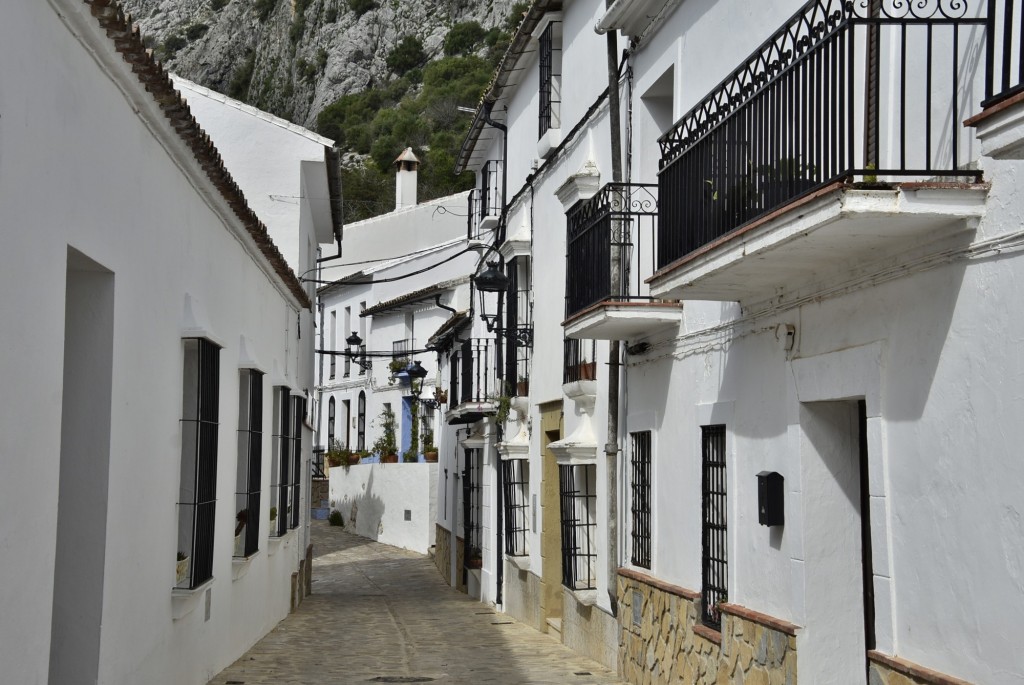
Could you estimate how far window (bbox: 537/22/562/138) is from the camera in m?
15.8

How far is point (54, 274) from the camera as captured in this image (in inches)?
228

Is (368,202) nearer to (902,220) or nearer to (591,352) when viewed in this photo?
(591,352)

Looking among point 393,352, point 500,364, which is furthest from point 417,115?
point 500,364

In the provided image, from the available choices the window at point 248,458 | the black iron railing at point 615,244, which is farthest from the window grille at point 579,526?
the window at point 248,458

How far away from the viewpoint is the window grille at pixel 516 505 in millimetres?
17573

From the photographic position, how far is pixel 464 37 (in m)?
71.4

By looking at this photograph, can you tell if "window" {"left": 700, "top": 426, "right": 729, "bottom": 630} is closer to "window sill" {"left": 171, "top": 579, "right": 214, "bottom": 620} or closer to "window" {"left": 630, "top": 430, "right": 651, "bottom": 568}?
"window" {"left": 630, "top": 430, "right": 651, "bottom": 568}

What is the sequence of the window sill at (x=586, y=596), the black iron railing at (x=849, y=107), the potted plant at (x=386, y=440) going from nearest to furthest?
the black iron railing at (x=849, y=107), the window sill at (x=586, y=596), the potted plant at (x=386, y=440)

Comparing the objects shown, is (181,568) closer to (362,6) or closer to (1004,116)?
(1004,116)

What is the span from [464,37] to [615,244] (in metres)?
63.0

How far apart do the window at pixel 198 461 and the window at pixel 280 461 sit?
17.2 ft

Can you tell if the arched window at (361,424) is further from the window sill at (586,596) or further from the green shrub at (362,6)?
the green shrub at (362,6)

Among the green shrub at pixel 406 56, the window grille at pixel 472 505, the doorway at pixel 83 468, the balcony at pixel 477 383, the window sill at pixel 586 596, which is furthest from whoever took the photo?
the green shrub at pixel 406 56

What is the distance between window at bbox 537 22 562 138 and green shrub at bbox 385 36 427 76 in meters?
59.4
